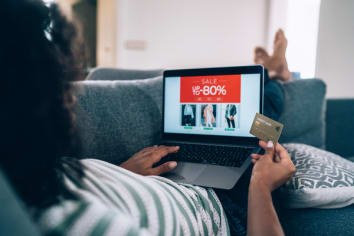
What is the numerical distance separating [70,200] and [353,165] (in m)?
0.88

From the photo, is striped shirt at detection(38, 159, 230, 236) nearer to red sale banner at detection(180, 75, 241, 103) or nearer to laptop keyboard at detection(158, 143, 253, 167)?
laptop keyboard at detection(158, 143, 253, 167)

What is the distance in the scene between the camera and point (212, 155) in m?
0.85

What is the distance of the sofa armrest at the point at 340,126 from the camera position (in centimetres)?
142

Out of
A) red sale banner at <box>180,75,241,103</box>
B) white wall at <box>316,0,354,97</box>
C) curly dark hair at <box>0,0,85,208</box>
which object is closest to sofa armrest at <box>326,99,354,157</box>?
white wall at <box>316,0,354,97</box>

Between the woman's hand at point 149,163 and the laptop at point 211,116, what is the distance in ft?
0.20

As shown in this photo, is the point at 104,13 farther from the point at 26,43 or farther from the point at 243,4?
the point at 26,43

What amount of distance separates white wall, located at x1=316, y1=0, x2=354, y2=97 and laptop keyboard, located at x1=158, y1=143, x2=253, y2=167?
137 centimetres

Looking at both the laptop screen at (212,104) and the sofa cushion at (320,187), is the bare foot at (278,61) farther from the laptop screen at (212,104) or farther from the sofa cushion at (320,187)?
the sofa cushion at (320,187)

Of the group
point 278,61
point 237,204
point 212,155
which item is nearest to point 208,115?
point 212,155

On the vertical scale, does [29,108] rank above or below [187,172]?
above

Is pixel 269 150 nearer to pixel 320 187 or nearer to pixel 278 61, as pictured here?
pixel 320 187

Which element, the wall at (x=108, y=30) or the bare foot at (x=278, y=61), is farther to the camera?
the wall at (x=108, y=30)

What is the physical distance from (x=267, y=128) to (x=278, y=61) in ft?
3.56

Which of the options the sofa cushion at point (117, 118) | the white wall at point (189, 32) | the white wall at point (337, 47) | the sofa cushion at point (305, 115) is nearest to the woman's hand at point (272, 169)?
the sofa cushion at point (117, 118)
